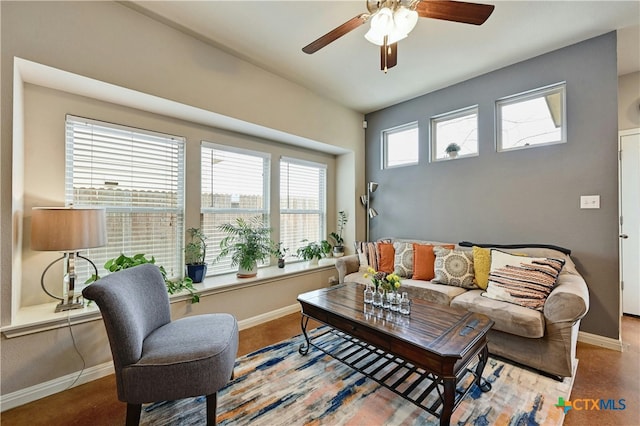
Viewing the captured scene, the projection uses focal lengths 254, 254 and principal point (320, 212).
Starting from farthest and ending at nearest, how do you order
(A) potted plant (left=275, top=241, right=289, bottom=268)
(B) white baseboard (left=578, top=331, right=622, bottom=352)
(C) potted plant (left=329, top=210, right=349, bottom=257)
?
(C) potted plant (left=329, top=210, right=349, bottom=257) < (A) potted plant (left=275, top=241, right=289, bottom=268) < (B) white baseboard (left=578, top=331, right=622, bottom=352)

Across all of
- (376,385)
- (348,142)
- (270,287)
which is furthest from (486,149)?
(270,287)

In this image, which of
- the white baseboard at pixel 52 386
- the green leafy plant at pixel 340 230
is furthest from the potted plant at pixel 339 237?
the white baseboard at pixel 52 386

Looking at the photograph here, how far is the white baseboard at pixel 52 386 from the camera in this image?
5.41 feet

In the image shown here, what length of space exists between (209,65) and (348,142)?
2.21m

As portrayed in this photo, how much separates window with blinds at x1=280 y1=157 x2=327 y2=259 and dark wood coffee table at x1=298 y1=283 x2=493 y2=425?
165 centimetres

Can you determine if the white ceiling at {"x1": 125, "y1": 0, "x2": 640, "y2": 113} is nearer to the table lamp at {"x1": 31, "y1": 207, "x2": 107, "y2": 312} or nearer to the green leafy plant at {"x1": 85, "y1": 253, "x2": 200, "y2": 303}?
the table lamp at {"x1": 31, "y1": 207, "x2": 107, "y2": 312}

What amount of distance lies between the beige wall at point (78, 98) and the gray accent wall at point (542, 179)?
232 centimetres

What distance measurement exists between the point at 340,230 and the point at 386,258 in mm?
1285

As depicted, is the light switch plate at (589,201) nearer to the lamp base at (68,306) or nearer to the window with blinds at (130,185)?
the window with blinds at (130,185)

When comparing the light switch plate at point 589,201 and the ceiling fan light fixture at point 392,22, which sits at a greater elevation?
the ceiling fan light fixture at point 392,22

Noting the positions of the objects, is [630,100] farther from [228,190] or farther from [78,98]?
[78,98]

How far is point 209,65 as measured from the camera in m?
2.54

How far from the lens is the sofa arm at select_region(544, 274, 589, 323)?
1.79m

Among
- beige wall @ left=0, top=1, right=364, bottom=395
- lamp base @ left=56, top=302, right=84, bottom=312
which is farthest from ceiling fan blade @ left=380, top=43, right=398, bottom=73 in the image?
lamp base @ left=56, top=302, right=84, bottom=312
